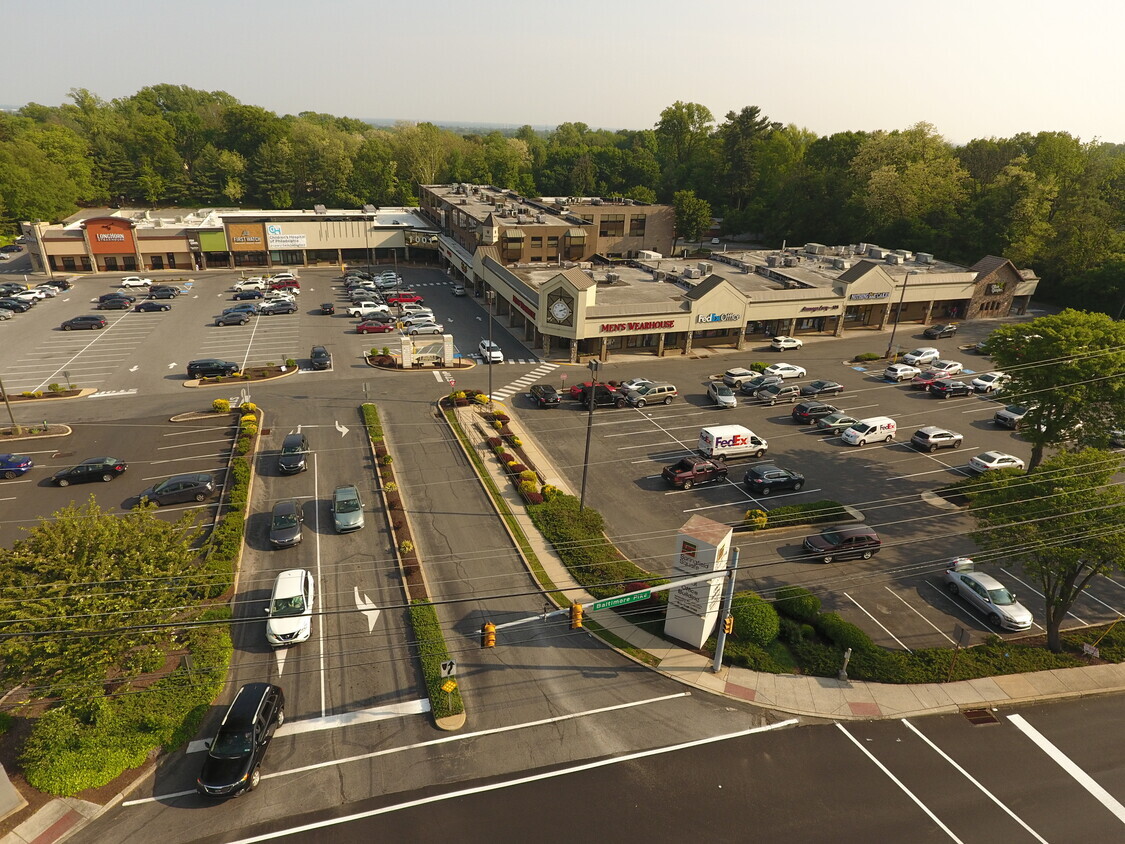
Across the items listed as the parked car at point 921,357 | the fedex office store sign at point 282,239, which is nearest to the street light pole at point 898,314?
the parked car at point 921,357

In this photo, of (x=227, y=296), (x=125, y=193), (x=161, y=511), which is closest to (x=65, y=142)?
(x=125, y=193)

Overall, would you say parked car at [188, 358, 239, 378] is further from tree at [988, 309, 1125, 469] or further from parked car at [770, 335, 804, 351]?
tree at [988, 309, 1125, 469]

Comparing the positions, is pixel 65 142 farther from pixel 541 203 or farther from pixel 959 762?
pixel 959 762

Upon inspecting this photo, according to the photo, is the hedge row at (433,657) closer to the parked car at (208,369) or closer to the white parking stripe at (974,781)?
the white parking stripe at (974,781)

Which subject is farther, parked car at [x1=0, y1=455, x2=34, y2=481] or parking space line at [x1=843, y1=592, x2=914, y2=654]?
parked car at [x1=0, y1=455, x2=34, y2=481]

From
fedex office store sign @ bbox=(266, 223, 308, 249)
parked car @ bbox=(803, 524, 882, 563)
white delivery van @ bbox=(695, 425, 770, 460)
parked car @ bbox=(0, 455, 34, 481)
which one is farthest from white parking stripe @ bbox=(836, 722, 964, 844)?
fedex office store sign @ bbox=(266, 223, 308, 249)
